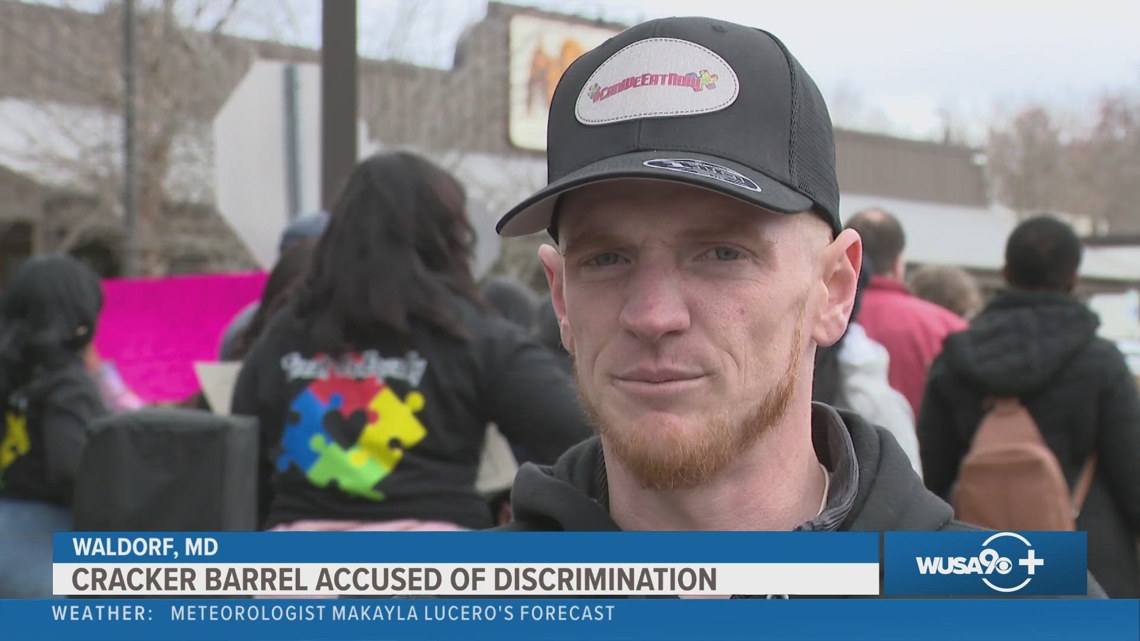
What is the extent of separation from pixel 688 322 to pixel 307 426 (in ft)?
5.82

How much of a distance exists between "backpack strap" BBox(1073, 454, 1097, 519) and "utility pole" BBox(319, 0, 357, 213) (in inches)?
126

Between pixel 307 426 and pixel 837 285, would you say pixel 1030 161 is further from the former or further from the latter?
pixel 837 285

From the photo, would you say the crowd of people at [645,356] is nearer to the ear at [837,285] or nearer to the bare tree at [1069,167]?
the ear at [837,285]

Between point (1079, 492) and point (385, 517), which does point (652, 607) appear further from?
point (1079, 492)

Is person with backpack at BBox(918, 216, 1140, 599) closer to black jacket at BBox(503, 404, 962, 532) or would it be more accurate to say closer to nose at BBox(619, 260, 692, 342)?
black jacket at BBox(503, 404, 962, 532)

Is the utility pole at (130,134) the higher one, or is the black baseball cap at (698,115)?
the utility pole at (130,134)

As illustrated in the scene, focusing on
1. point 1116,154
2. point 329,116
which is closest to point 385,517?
point 329,116

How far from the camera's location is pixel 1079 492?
4.16 meters

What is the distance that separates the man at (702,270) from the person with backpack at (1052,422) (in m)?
2.62

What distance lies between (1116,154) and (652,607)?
123ft

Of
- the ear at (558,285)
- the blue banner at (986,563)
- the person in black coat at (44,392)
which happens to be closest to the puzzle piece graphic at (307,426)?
the person in black coat at (44,392)

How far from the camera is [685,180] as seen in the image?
1.45m

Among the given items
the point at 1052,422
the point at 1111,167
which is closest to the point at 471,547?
the point at 1052,422

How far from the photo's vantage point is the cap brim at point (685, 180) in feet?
4.76
